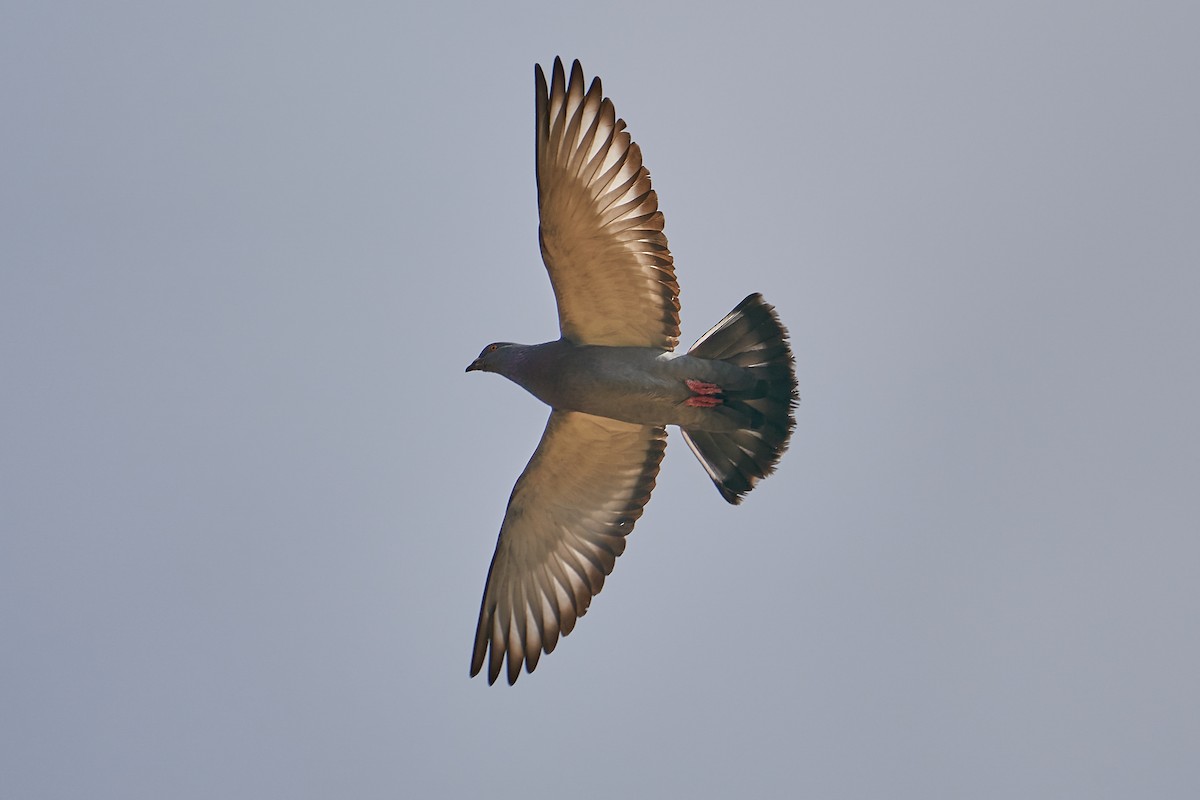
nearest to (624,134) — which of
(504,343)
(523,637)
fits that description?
(504,343)

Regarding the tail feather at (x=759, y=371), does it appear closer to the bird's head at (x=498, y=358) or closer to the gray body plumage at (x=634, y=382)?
the gray body plumage at (x=634, y=382)

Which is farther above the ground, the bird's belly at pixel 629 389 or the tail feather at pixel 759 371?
the tail feather at pixel 759 371

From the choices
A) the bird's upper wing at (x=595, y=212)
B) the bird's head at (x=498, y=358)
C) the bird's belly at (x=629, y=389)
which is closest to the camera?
the bird's upper wing at (x=595, y=212)

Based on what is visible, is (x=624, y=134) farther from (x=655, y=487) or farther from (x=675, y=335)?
(x=655, y=487)

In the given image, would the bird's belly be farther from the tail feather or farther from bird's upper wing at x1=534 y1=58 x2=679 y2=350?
bird's upper wing at x1=534 y1=58 x2=679 y2=350

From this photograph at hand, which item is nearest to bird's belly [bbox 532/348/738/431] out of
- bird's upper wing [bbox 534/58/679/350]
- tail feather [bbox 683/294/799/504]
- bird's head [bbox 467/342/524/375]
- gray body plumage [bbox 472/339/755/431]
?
gray body plumage [bbox 472/339/755/431]

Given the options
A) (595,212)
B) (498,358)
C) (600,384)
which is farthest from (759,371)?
(498,358)

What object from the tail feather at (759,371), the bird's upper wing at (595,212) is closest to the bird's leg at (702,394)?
the tail feather at (759,371)
